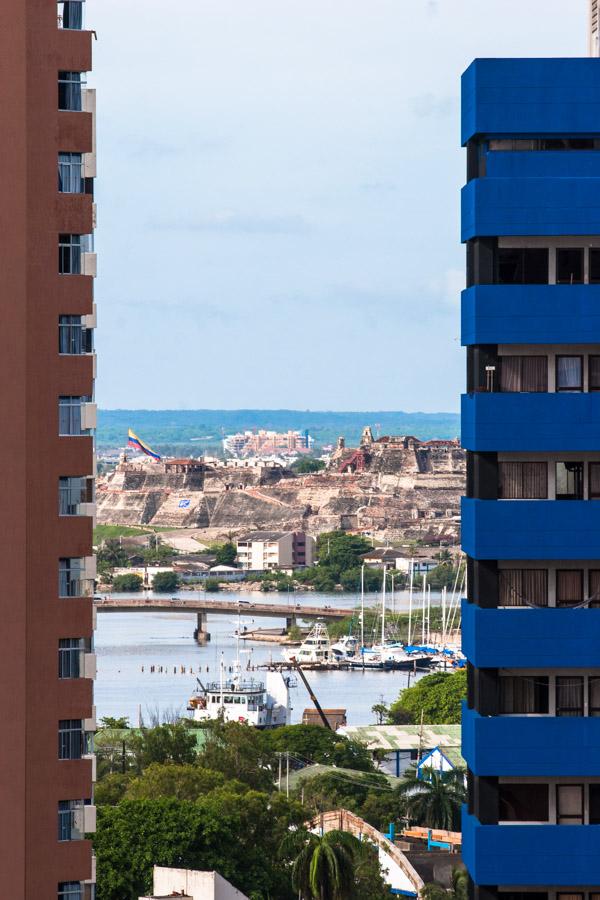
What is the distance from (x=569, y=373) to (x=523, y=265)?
41.7 inches

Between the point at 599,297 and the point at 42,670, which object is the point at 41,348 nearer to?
the point at 42,670

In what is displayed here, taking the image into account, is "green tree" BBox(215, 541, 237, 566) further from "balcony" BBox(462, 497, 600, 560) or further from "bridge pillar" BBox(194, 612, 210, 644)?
"balcony" BBox(462, 497, 600, 560)

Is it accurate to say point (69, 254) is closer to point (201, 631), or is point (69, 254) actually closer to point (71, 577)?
point (71, 577)

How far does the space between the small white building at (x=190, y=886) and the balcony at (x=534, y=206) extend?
1341 cm

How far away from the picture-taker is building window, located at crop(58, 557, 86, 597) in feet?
63.6

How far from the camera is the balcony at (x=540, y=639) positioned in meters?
18.1

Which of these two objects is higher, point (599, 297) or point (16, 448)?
point (599, 297)

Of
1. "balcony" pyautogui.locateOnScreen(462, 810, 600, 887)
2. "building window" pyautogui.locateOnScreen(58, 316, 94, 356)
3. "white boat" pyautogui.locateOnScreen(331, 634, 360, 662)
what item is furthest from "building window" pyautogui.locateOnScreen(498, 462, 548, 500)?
"white boat" pyautogui.locateOnScreen(331, 634, 360, 662)

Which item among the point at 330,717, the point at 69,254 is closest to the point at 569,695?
the point at 69,254

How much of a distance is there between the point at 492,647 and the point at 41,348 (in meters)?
5.02

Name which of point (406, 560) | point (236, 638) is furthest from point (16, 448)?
point (406, 560)

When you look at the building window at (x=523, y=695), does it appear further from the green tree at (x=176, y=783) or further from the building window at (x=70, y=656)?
the green tree at (x=176, y=783)

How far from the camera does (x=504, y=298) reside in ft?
60.5

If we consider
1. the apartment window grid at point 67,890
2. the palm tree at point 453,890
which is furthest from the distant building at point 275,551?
the apartment window grid at point 67,890
